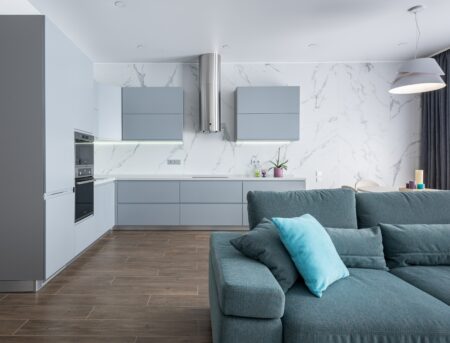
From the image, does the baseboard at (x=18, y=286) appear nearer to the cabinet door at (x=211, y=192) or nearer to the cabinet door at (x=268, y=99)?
the cabinet door at (x=211, y=192)

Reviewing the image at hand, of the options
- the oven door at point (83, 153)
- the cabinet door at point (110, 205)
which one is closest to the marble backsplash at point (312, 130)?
the cabinet door at point (110, 205)

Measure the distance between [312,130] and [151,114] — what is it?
265cm

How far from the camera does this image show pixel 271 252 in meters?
1.63

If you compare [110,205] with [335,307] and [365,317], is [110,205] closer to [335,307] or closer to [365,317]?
[335,307]

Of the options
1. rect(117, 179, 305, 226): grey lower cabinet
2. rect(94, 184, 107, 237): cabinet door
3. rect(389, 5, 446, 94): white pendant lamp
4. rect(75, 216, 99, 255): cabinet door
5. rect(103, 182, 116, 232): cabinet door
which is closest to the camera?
rect(389, 5, 446, 94): white pendant lamp

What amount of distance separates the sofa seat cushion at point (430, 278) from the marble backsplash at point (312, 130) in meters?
3.50

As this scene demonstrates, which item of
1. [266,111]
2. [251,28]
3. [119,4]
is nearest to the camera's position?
[119,4]

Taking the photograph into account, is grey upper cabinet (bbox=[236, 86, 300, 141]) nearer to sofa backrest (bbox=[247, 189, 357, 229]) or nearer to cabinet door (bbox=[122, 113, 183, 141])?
cabinet door (bbox=[122, 113, 183, 141])

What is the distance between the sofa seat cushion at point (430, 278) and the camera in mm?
1574

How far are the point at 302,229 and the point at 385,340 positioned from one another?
59 cm

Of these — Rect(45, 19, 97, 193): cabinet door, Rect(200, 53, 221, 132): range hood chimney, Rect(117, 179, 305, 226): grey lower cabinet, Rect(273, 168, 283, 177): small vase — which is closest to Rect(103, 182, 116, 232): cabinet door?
Rect(117, 179, 305, 226): grey lower cabinet

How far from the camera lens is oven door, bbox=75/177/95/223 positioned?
132 inches

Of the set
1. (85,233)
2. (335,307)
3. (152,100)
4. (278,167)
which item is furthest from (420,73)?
(85,233)

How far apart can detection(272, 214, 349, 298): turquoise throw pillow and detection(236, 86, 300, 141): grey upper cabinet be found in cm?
327
